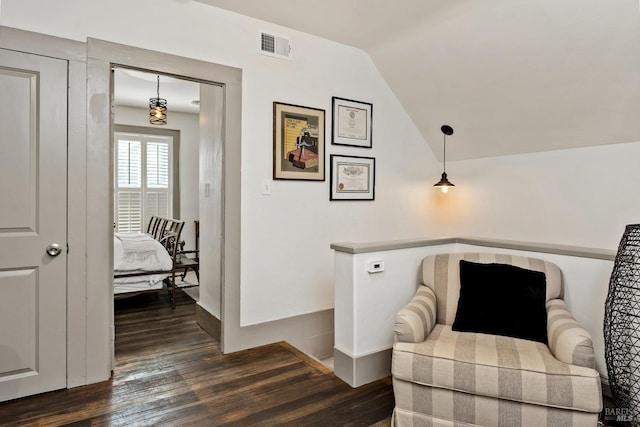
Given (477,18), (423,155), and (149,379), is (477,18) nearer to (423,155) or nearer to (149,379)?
(423,155)

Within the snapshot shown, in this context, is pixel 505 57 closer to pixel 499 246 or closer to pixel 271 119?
pixel 499 246

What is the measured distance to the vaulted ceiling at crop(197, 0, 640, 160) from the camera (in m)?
2.45

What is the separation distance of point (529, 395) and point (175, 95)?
5.49 m

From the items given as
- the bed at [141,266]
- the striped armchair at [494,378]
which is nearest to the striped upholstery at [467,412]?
the striped armchair at [494,378]

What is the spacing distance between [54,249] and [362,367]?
2.00 metres

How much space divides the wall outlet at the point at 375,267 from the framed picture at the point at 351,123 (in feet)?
4.50

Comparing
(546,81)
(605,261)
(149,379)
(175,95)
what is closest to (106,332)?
(149,379)

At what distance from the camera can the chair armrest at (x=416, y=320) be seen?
80.1 inches

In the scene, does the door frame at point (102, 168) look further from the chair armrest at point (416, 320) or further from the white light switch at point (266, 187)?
the chair armrest at point (416, 320)

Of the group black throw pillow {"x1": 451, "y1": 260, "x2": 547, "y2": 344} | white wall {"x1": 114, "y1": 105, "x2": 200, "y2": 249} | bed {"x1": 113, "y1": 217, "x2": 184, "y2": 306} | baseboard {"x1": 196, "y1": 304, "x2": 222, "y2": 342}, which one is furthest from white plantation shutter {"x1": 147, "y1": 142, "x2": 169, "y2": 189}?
black throw pillow {"x1": 451, "y1": 260, "x2": 547, "y2": 344}

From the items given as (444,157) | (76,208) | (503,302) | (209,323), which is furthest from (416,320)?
(444,157)

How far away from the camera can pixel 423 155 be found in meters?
4.17

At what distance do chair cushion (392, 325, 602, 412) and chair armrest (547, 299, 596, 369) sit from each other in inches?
1.6

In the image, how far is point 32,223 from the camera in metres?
2.26
